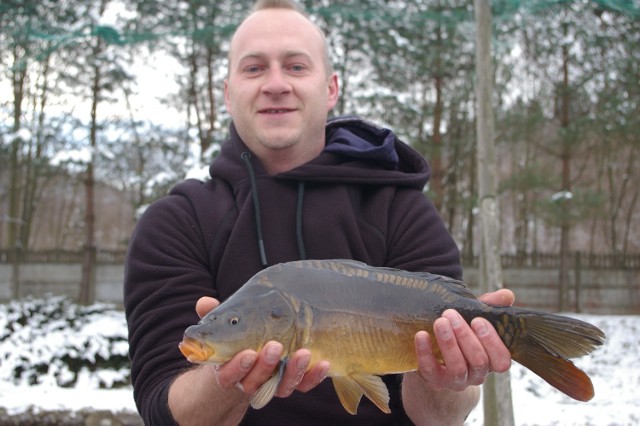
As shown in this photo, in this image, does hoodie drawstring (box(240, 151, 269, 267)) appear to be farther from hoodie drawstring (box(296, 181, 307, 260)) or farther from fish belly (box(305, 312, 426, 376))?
fish belly (box(305, 312, 426, 376))

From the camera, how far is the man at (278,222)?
2.45 m

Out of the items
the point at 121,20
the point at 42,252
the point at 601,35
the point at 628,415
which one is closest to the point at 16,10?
the point at 121,20

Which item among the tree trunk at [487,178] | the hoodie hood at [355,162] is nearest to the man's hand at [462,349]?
the hoodie hood at [355,162]

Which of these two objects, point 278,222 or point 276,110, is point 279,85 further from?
point 278,222

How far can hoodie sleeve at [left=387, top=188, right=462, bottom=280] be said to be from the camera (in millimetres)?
2566

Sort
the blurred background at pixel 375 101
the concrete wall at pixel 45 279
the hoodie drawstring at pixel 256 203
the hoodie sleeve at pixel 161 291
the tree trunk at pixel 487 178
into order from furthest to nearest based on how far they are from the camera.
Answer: the concrete wall at pixel 45 279, the blurred background at pixel 375 101, the tree trunk at pixel 487 178, the hoodie drawstring at pixel 256 203, the hoodie sleeve at pixel 161 291

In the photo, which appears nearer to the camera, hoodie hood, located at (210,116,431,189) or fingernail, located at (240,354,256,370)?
fingernail, located at (240,354,256,370)

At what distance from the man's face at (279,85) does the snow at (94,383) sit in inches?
217

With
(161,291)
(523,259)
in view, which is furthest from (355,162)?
(523,259)

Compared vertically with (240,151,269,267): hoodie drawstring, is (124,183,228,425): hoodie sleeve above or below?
below

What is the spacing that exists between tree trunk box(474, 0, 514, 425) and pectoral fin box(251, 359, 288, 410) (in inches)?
172

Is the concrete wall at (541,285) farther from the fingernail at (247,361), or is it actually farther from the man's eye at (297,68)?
the fingernail at (247,361)

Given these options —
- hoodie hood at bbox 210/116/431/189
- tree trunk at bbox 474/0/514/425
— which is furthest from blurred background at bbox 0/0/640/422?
hoodie hood at bbox 210/116/431/189

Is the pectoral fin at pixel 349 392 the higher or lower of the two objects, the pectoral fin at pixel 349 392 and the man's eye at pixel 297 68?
the lower
